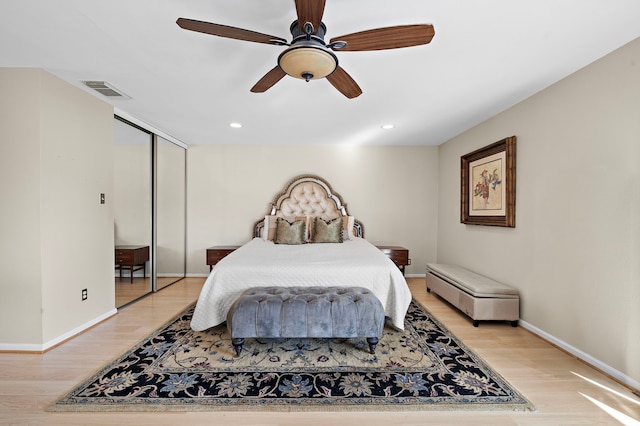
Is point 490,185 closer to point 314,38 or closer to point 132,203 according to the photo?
point 314,38

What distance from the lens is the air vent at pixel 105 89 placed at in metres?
2.48

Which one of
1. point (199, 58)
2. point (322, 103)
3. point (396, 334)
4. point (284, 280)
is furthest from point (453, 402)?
point (199, 58)

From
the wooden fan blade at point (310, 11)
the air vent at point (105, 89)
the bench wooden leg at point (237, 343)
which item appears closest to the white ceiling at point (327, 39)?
the air vent at point (105, 89)

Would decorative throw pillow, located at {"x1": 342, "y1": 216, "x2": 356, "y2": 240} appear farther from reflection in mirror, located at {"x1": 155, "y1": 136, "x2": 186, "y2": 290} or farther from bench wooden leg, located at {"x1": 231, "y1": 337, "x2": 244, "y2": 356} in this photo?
reflection in mirror, located at {"x1": 155, "y1": 136, "x2": 186, "y2": 290}

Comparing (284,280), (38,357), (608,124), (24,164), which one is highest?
(608,124)

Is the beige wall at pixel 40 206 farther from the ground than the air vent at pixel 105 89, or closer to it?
closer to it

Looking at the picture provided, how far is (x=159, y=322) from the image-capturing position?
2.88 metres

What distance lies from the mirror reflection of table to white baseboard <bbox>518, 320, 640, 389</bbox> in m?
5.09

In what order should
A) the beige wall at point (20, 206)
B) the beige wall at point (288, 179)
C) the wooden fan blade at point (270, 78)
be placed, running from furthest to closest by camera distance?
the beige wall at point (288, 179), the beige wall at point (20, 206), the wooden fan blade at point (270, 78)

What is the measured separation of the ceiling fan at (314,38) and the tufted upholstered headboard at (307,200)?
3050 mm

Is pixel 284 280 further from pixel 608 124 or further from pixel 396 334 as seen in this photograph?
pixel 608 124

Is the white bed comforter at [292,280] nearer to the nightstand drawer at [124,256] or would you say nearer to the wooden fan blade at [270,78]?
the wooden fan blade at [270,78]

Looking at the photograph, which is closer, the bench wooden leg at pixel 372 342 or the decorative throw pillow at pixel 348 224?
the bench wooden leg at pixel 372 342

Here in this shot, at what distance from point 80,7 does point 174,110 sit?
163 cm
